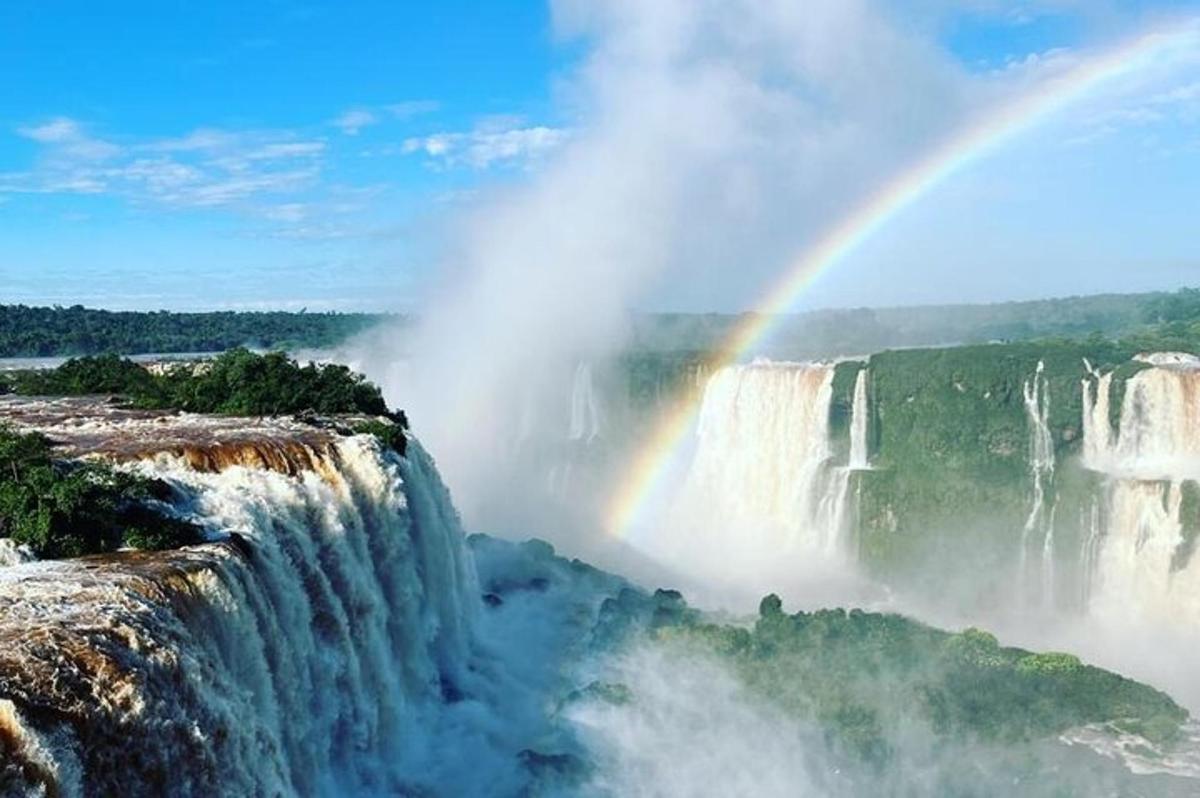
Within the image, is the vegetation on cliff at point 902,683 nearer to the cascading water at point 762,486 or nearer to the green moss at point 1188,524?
the green moss at point 1188,524

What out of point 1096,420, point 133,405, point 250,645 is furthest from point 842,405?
point 250,645

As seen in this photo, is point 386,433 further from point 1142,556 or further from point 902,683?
point 1142,556

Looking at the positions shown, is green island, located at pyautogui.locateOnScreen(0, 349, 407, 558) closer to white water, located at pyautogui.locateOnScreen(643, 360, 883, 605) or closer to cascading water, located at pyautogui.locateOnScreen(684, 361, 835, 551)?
white water, located at pyautogui.locateOnScreen(643, 360, 883, 605)

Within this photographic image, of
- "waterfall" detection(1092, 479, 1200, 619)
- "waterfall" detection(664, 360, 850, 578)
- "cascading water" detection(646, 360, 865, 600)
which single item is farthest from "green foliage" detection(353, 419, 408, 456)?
"waterfall" detection(1092, 479, 1200, 619)

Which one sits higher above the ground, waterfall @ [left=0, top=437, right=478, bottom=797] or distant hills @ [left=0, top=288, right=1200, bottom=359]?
distant hills @ [left=0, top=288, right=1200, bottom=359]

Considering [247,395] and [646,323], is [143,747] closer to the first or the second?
[247,395]

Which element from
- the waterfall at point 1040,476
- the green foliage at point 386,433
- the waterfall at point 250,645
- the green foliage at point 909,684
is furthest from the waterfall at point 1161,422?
the green foliage at point 386,433
